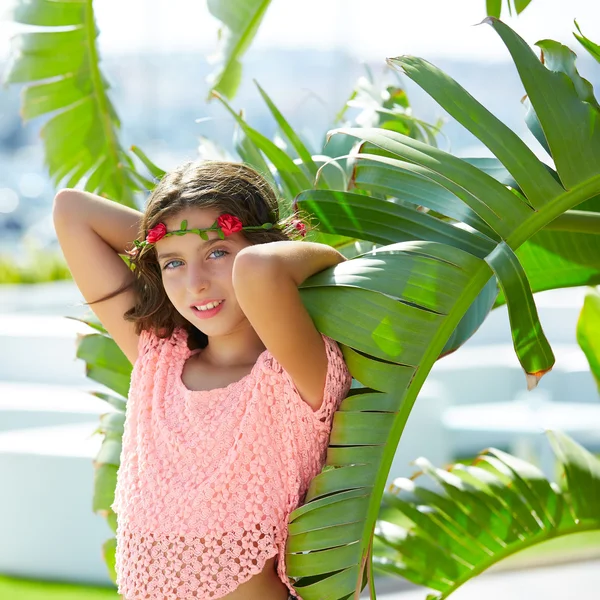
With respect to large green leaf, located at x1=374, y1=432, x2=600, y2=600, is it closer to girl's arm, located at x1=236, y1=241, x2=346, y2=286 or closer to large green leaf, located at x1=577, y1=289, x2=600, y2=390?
large green leaf, located at x1=577, y1=289, x2=600, y2=390

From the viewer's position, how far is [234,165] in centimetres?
126

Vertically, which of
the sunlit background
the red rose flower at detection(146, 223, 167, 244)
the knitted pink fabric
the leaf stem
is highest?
the sunlit background

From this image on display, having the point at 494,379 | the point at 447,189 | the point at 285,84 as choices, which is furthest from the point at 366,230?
the point at 285,84

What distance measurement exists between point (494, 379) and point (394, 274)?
4.69 m

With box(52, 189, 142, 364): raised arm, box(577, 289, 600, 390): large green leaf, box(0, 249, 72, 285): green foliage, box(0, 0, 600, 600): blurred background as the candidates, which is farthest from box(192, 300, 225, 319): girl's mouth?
box(0, 249, 72, 285): green foliage

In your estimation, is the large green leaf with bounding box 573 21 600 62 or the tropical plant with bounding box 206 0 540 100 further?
the tropical plant with bounding box 206 0 540 100

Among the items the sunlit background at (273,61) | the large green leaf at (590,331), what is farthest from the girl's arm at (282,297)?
the sunlit background at (273,61)

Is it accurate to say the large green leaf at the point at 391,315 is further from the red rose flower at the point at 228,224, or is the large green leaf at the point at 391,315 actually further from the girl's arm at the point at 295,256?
the red rose flower at the point at 228,224

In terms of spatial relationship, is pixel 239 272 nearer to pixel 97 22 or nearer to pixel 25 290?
pixel 97 22

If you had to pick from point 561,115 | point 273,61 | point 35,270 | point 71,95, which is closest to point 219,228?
point 561,115

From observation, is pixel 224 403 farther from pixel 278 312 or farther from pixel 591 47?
pixel 591 47

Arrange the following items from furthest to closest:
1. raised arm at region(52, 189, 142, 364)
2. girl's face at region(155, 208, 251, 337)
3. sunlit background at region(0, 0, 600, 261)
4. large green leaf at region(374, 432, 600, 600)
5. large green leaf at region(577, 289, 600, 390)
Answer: sunlit background at region(0, 0, 600, 261)
large green leaf at region(577, 289, 600, 390)
large green leaf at region(374, 432, 600, 600)
raised arm at region(52, 189, 142, 364)
girl's face at region(155, 208, 251, 337)

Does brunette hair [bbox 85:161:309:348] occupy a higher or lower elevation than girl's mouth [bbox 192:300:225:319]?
higher

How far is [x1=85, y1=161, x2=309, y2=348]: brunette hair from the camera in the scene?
1.18 metres
